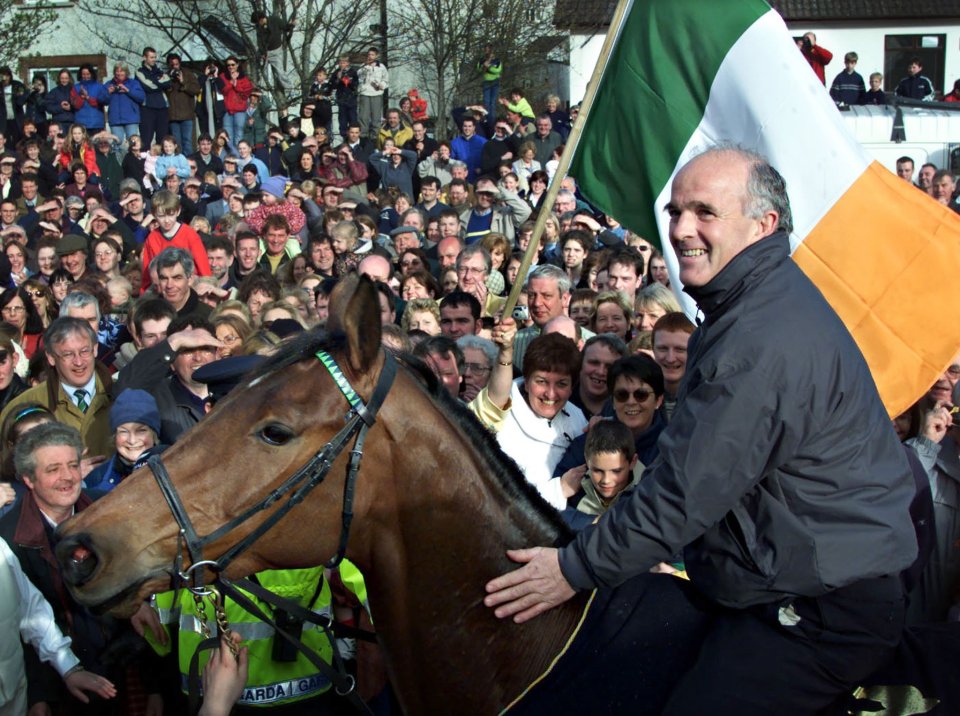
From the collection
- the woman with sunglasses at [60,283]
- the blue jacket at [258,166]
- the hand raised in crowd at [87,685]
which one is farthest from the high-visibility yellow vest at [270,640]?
the blue jacket at [258,166]

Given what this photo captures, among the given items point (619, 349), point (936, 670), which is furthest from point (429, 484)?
point (619, 349)

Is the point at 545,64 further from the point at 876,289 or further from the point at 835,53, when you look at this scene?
the point at 876,289

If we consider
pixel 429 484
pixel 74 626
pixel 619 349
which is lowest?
pixel 74 626

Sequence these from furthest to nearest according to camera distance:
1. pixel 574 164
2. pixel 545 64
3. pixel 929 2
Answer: pixel 929 2, pixel 545 64, pixel 574 164

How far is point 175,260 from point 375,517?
701cm

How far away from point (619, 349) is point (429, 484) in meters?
3.91

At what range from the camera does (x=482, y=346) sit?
25.3ft

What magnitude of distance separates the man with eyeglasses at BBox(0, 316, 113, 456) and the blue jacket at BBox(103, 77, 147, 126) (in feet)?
62.1

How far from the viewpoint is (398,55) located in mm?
32781

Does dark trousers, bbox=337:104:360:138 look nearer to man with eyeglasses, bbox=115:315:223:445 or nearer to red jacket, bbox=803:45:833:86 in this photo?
red jacket, bbox=803:45:833:86

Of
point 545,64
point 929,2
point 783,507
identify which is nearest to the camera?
point 783,507

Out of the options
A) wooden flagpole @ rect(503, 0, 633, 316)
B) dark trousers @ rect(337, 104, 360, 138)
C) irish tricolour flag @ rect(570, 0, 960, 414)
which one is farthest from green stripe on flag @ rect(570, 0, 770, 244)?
dark trousers @ rect(337, 104, 360, 138)

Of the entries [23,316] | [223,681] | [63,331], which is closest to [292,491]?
[223,681]

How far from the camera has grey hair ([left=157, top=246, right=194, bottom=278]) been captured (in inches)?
386
